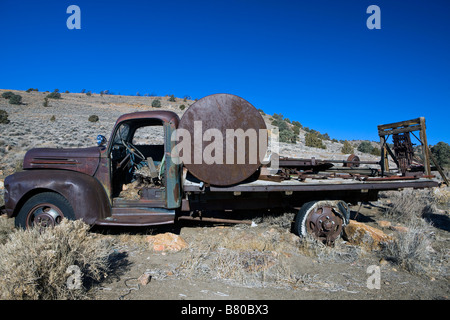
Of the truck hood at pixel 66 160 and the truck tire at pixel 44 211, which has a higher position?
the truck hood at pixel 66 160

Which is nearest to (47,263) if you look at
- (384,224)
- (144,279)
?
Result: (144,279)

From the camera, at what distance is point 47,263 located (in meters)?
2.62

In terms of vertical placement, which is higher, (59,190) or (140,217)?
(59,190)

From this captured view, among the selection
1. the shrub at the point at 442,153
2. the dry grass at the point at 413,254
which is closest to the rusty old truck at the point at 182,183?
the dry grass at the point at 413,254

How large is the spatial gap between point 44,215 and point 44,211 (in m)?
0.11

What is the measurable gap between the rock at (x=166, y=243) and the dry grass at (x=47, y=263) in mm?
1071

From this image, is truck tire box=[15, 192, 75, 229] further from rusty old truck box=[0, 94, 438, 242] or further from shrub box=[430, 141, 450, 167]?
shrub box=[430, 141, 450, 167]

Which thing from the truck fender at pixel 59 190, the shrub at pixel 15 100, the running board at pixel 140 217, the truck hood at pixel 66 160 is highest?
the shrub at pixel 15 100

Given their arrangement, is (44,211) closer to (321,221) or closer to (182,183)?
(182,183)

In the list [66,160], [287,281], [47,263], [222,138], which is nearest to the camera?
[47,263]

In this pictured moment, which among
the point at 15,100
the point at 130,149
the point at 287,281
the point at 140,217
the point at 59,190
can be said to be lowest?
the point at 287,281

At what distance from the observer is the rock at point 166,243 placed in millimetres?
4086

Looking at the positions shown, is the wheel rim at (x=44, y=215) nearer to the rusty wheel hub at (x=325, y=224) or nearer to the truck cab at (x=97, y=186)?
the truck cab at (x=97, y=186)
